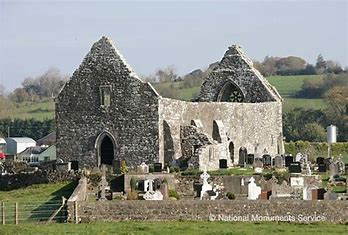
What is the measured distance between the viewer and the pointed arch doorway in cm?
5441

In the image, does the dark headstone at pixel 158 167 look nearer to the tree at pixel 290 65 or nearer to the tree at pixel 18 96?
the tree at pixel 290 65

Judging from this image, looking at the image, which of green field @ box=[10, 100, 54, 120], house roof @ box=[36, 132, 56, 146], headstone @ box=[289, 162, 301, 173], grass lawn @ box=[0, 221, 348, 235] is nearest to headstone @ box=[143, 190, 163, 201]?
grass lawn @ box=[0, 221, 348, 235]

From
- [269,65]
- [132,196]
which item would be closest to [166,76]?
[269,65]

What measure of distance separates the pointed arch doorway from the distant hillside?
154 feet

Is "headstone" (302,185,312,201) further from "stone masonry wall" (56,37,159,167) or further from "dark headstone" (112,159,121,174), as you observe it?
"stone masonry wall" (56,37,159,167)

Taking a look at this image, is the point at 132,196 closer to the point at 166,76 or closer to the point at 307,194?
the point at 307,194

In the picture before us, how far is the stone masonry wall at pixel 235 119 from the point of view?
53.9 meters

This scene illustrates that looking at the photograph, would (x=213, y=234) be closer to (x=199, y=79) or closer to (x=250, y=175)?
(x=250, y=175)

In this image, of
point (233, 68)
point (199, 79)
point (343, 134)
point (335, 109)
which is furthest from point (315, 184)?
point (199, 79)

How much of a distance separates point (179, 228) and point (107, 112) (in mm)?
21308

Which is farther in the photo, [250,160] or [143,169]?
[250,160]

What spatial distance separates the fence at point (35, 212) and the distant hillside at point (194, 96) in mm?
60863

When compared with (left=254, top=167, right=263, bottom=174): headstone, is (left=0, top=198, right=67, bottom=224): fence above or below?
below

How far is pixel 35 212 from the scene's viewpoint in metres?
39.5
